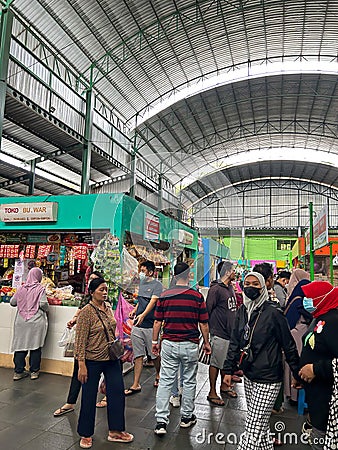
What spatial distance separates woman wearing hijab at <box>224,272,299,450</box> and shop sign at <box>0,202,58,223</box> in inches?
172

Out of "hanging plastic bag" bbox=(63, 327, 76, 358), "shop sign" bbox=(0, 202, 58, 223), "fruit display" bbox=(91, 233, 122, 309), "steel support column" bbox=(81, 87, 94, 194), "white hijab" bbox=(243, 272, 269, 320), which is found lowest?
"hanging plastic bag" bbox=(63, 327, 76, 358)

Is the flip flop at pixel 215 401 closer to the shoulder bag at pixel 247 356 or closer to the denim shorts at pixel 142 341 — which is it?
the denim shorts at pixel 142 341

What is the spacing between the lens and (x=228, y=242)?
65.5 inches

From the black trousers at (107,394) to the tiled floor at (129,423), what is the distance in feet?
0.49

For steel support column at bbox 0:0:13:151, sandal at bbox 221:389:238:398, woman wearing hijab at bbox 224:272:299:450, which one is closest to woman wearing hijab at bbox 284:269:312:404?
sandal at bbox 221:389:238:398

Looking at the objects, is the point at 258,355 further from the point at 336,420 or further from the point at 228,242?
the point at 228,242

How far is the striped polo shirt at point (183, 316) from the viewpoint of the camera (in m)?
2.89

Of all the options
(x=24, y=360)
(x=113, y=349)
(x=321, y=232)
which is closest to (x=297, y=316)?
(x=113, y=349)

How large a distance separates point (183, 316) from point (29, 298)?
2.22 metres

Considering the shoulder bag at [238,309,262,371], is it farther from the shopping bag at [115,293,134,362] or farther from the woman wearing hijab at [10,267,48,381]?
the woman wearing hijab at [10,267,48,381]

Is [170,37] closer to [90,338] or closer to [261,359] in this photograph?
[90,338]

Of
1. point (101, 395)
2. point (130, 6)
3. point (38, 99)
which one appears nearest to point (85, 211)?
point (101, 395)

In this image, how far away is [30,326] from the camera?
165 inches

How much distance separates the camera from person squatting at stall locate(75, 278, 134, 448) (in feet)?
8.60
